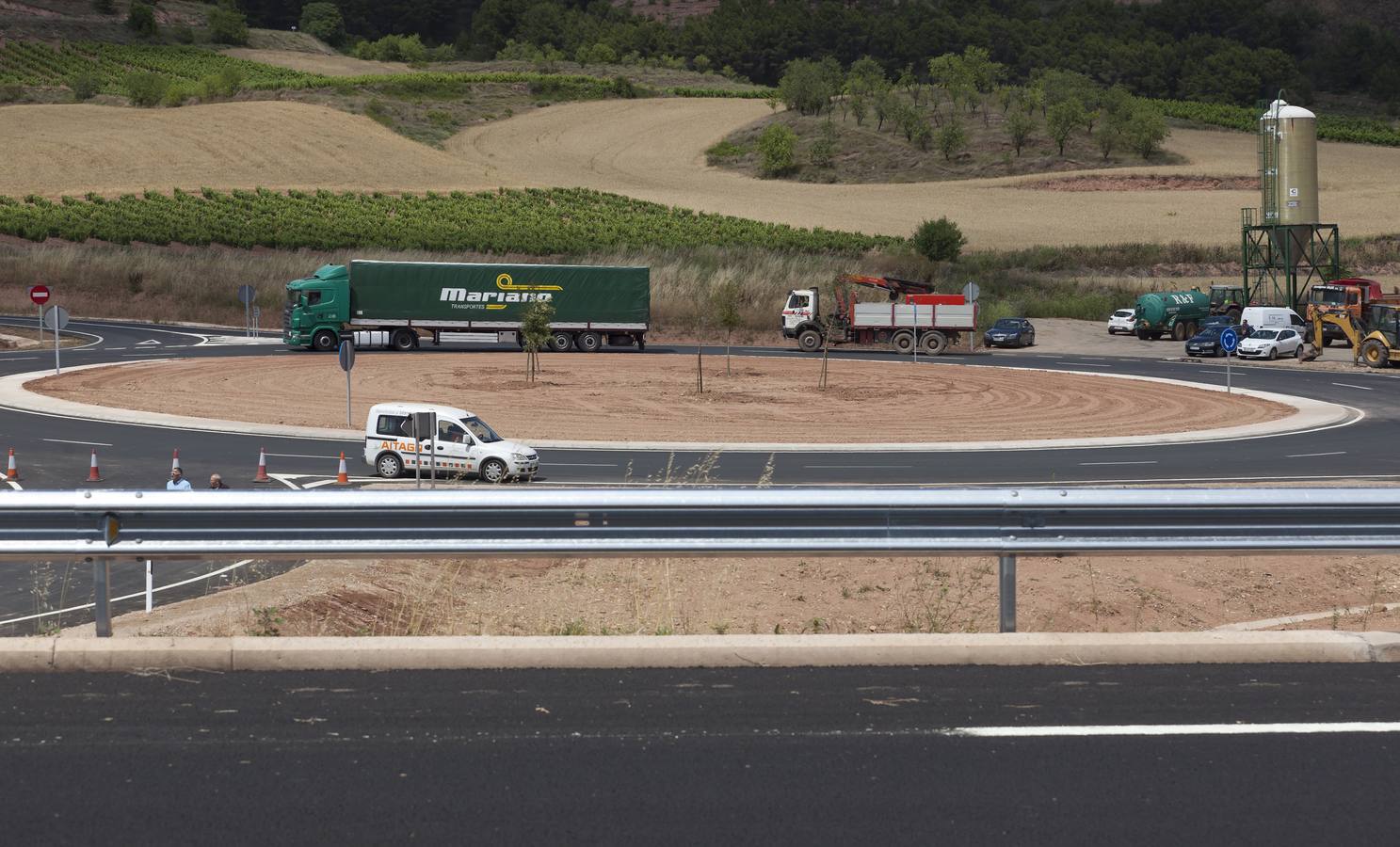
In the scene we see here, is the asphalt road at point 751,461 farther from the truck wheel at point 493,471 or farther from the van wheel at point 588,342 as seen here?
the van wheel at point 588,342

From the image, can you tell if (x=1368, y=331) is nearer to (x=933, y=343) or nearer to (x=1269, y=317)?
(x=1269, y=317)

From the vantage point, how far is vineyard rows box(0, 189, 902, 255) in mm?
86688

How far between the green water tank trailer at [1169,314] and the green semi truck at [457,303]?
2405 cm

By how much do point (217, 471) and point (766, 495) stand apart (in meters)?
21.5

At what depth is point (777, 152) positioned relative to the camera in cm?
12156

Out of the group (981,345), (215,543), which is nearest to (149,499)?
(215,543)

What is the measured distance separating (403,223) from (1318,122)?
96.0 m

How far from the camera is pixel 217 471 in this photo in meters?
28.0

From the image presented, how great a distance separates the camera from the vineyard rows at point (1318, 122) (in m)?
137

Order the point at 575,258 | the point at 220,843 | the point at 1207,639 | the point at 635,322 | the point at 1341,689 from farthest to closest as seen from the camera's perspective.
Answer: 1. the point at 575,258
2. the point at 635,322
3. the point at 1207,639
4. the point at 1341,689
5. the point at 220,843

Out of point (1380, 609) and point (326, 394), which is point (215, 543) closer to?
point (1380, 609)

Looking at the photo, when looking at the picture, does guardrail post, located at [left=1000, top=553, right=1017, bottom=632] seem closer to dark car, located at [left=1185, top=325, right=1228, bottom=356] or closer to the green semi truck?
the green semi truck

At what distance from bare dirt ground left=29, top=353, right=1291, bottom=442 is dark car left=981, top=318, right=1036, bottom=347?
12573 mm

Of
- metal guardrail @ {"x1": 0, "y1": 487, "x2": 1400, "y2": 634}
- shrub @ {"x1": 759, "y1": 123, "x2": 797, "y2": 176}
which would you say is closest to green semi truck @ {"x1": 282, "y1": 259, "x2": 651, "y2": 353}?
metal guardrail @ {"x1": 0, "y1": 487, "x2": 1400, "y2": 634}
